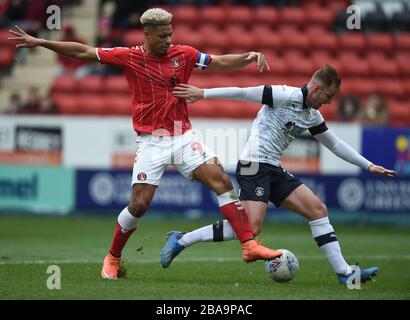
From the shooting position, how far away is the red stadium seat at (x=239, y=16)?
67.9 ft

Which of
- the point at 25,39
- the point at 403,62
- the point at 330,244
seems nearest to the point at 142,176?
the point at 25,39

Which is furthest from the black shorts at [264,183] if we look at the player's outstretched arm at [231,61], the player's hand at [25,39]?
the player's hand at [25,39]

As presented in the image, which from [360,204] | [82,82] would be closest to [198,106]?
[82,82]

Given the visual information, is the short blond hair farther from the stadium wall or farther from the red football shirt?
the stadium wall

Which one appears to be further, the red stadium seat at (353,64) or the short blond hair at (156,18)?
the red stadium seat at (353,64)

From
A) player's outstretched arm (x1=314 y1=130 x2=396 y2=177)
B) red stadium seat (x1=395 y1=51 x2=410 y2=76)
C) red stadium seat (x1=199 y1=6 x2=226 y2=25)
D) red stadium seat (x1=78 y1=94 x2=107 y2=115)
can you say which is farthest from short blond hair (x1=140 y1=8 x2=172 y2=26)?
red stadium seat (x1=395 y1=51 x2=410 y2=76)

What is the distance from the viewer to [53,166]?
54.2ft

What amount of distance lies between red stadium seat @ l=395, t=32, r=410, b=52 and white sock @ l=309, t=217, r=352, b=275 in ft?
43.1

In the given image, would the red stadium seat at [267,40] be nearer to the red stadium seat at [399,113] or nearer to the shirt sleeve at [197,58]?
the red stadium seat at [399,113]

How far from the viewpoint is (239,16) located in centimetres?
2069

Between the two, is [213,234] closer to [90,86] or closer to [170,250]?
[170,250]

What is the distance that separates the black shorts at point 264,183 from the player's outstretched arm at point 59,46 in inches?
72.4
